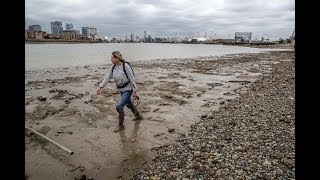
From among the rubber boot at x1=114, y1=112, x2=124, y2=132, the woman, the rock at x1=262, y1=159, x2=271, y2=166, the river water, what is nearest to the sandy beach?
the rock at x1=262, y1=159, x2=271, y2=166

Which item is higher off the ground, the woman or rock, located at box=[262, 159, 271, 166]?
the woman

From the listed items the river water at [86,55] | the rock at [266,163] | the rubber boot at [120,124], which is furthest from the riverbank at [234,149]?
the river water at [86,55]

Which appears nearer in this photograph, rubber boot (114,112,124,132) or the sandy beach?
the sandy beach

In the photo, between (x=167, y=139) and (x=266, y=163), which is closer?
(x=266, y=163)

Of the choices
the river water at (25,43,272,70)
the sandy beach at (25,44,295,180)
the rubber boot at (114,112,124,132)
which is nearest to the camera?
the sandy beach at (25,44,295,180)

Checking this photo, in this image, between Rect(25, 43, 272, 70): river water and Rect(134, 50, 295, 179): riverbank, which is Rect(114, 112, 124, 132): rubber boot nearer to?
Rect(134, 50, 295, 179): riverbank

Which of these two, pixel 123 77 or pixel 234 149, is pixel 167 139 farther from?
pixel 123 77

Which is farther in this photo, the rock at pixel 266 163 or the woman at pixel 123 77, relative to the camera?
the woman at pixel 123 77

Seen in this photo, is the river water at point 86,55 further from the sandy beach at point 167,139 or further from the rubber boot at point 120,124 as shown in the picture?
the rubber boot at point 120,124

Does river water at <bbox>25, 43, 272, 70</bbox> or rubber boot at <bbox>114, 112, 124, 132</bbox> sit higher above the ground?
river water at <bbox>25, 43, 272, 70</bbox>

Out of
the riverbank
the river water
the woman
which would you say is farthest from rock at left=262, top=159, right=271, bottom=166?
the river water

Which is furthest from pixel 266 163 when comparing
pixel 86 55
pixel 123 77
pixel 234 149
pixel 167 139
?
pixel 86 55

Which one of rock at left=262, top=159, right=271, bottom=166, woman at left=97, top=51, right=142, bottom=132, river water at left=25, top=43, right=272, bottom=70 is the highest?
river water at left=25, top=43, right=272, bottom=70

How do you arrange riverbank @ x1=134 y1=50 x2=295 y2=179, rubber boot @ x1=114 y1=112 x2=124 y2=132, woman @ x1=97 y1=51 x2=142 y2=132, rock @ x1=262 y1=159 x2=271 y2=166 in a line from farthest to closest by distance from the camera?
rubber boot @ x1=114 y1=112 x2=124 y2=132 → woman @ x1=97 y1=51 x2=142 y2=132 → rock @ x1=262 y1=159 x2=271 y2=166 → riverbank @ x1=134 y1=50 x2=295 y2=179
